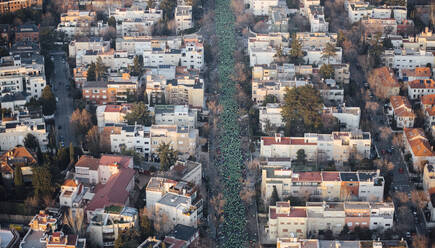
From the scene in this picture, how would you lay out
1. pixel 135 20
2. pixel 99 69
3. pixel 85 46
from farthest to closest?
pixel 135 20
pixel 85 46
pixel 99 69

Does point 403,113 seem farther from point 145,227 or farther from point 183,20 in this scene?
point 183,20

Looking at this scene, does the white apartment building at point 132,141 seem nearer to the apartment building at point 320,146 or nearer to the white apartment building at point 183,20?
the apartment building at point 320,146

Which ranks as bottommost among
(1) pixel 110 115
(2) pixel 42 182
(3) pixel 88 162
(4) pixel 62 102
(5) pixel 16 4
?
(2) pixel 42 182

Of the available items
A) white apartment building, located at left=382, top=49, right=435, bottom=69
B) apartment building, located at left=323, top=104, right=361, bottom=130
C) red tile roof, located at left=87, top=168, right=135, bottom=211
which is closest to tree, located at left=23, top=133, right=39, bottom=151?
red tile roof, located at left=87, top=168, right=135, bottom=211

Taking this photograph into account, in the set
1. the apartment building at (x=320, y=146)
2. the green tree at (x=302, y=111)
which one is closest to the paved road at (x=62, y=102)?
the apartment building at (x=320, y=146)

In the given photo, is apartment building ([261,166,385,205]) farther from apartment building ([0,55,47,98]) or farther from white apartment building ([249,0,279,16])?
white apartment building ([249,0,279,16])

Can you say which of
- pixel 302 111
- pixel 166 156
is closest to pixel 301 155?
pixel 302 111

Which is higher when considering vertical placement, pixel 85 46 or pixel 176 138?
pixel 85 46

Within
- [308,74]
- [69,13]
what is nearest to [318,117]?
[308,74]
